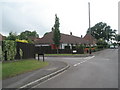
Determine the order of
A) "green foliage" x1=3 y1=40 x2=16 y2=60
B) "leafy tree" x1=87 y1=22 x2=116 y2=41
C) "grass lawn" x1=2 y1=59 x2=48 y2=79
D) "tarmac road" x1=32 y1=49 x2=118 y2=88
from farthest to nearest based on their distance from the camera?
1. "leafy tree" x1=87 y1=22 x2=116 y2=41
2. "green foliage" x1=3 y1=40 x2=16 y2=60
3. "grass lawn" x1=2 y1=59 x2=48 y2=79
4. "tarmac road" x1=32 y1=49 x2=118 y2=88

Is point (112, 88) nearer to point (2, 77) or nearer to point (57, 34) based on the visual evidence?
point (2, 77)

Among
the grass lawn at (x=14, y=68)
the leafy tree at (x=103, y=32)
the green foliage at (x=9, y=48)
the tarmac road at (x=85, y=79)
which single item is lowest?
the tarmac road at (x=85, y=79)

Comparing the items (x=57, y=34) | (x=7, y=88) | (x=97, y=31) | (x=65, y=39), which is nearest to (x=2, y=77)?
(x=7, y=88)

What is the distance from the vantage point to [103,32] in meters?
96.0

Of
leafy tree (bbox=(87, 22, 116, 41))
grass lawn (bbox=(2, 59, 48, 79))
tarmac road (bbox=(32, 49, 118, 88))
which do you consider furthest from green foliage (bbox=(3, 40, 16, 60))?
leafy tree (bbox=(87, 22, 116, 41))

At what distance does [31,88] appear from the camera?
6969 mm

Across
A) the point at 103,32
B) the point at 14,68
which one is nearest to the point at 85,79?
the point at 14,68

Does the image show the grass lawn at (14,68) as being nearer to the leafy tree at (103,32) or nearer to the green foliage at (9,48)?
the green foliage at (9,48)

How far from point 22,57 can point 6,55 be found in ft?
10.2

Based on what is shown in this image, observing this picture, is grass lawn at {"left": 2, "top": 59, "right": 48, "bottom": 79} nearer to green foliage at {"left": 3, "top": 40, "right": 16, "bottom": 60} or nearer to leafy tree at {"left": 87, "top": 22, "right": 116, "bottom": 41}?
green foliage at {"left": 3, "top": 40, "right": 16, "bottom": 60}

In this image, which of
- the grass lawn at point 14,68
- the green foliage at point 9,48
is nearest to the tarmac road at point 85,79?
the grass lawn at point 14,68

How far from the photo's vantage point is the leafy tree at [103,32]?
9562cm

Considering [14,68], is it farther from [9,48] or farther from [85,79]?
[85,79]

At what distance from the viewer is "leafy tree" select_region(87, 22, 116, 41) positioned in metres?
95.6
